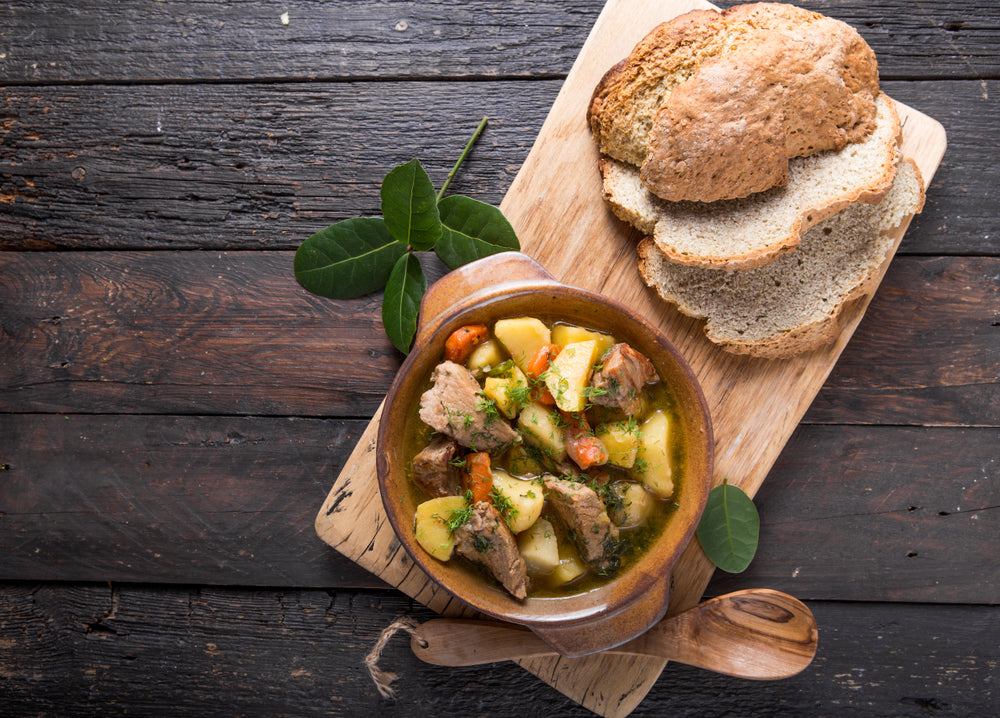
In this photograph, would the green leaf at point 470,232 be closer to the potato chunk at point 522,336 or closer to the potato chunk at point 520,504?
the potato chunk at point 522,336

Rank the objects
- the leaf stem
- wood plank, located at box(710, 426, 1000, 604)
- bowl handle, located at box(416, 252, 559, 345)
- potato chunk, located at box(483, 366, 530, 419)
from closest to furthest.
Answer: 1. potato chunk, located at box(483, 366, 530, 419)
2. bowl handle, located at box(416, 252, 559, 345)
3. the leaf stem
4. wood plank, located at box(710, 426, 1000, 604)

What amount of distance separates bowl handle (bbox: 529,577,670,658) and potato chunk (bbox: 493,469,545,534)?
0.40m

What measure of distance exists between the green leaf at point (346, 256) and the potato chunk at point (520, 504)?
982 mm

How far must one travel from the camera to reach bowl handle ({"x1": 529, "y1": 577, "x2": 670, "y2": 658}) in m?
2.08

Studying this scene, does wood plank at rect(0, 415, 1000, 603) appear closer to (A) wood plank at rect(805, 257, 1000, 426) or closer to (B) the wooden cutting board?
(A) wood plank at rect(805, 257, 1000, 426)

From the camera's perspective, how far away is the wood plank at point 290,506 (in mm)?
2551

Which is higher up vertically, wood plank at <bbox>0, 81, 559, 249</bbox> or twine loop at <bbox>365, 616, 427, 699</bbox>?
wood plank at <bbox>0, 81, 559, 249</bbox>

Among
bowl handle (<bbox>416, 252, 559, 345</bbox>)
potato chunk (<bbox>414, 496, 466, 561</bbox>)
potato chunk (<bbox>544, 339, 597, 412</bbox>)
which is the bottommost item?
potato chunk (<bbox>414, 496, 466, 561</bbox>)

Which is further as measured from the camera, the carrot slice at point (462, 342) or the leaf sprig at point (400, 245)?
the leaf sprig at point (400, 245)

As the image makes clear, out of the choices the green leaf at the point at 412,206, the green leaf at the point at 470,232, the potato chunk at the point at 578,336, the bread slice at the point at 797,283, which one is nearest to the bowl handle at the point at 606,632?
the potato chunk at the point at 578,336

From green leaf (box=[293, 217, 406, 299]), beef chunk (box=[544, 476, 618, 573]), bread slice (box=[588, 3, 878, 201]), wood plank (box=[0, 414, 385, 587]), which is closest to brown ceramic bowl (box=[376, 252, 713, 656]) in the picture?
beef chunk (box=[544, 476, 618, 573])

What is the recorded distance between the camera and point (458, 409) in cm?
193

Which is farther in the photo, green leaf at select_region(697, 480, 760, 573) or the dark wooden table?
the dark wooden table

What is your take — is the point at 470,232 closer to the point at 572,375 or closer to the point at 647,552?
the point at 572,375
